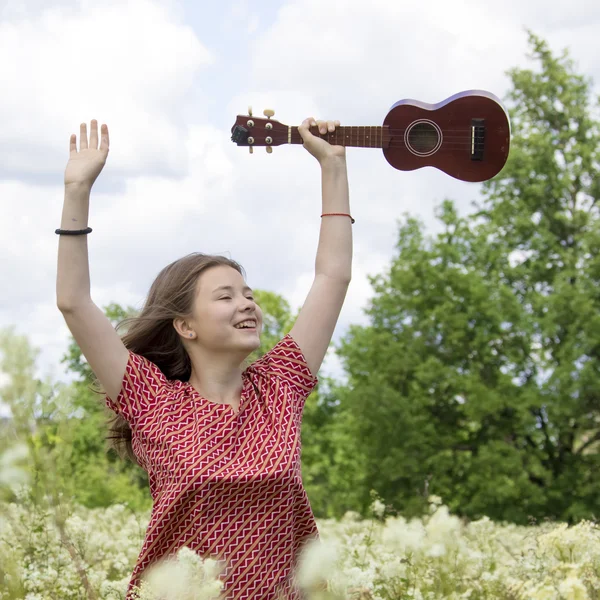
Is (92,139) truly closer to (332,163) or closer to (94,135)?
(94,135)

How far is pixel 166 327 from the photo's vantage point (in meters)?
3.74

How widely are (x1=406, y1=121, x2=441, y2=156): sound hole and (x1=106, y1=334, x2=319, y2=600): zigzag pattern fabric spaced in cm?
122

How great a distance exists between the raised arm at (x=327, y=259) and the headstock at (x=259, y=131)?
0.13 meters

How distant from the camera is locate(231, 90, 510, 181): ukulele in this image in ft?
12.7

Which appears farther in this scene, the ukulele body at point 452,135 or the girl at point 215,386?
the ukulele body at point 452,135

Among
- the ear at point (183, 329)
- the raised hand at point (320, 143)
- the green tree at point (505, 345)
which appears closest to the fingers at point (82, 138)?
the ear at point (183, 329)

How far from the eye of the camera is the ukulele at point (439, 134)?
3871mm

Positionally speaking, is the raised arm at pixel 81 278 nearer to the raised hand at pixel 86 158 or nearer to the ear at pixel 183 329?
the raised hand at pixel 86 158

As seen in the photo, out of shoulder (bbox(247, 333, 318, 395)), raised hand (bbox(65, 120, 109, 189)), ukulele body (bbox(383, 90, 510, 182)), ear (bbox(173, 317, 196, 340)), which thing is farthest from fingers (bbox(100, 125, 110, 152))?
ukulele body (bbox(383, 90, 510, 182))

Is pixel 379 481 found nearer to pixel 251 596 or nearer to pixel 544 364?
pixel 544 364

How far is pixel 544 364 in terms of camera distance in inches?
872

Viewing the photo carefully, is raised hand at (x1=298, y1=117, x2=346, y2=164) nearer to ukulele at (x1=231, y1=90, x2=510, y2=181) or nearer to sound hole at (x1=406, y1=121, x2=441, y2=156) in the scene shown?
ukulele at (x1=231, y1=90, x2=510, y2=181)

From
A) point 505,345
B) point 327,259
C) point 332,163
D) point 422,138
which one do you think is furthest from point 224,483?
point 505,345

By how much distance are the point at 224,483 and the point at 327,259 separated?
38.9 inches
